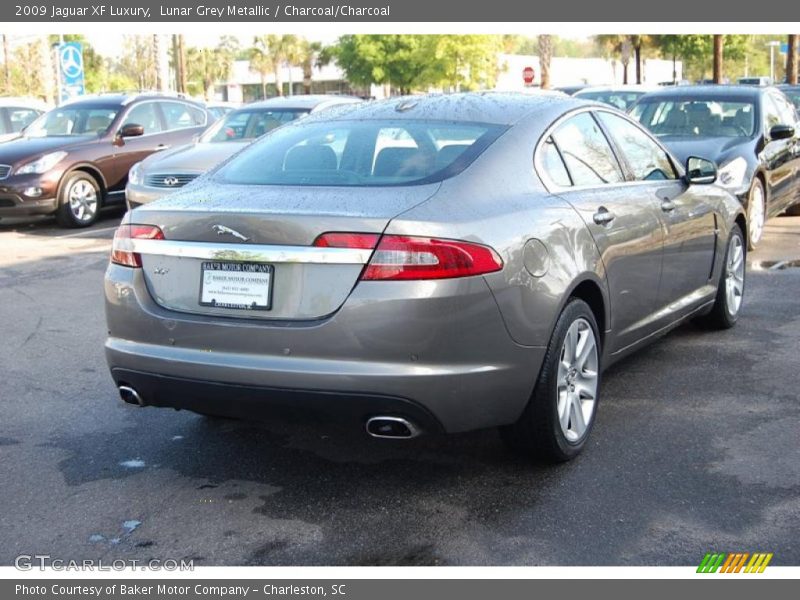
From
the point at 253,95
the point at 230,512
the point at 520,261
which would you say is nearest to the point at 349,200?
the point at 520,261

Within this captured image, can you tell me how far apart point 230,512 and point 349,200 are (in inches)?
53.2

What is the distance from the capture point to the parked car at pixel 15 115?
17031mm

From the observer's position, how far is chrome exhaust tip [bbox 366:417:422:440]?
152 inches

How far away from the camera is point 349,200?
4016mm

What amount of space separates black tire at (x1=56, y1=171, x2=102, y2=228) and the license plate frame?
9.92m

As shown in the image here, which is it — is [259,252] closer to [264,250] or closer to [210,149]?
[264,250]

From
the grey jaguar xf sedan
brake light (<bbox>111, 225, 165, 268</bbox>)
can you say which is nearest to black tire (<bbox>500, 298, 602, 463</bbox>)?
the grey jaguar xf sedan

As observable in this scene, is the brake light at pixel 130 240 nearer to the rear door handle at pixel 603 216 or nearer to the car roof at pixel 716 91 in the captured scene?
the rear door handle at pixel 603 216

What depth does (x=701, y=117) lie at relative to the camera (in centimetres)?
1081

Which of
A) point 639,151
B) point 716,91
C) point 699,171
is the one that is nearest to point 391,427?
point 639,151

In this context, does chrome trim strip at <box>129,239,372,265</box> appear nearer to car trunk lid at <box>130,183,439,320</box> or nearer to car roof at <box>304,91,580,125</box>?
car trunk lid at <box>130,183,439,320</box>

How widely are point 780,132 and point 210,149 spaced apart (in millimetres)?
6371
